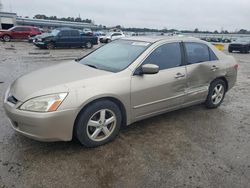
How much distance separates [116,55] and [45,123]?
1.86 m

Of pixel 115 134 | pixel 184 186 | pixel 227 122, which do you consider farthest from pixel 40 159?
pixel 227 122

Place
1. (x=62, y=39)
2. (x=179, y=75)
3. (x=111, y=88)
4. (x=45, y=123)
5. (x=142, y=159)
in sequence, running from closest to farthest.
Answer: (x=45, y=123)
(x=142, y=159)
(x=111, y=88)
(x=179, y=75)
(x=62, y=39)

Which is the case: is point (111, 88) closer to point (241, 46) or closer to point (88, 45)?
point (88, 45)

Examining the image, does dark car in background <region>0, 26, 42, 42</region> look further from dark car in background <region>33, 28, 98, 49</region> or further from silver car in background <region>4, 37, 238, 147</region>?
silver car in background <region>4, 37, 238, 147</region>

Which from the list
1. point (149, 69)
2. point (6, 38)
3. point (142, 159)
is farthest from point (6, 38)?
point (142, 159)

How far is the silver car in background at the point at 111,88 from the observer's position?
3.06 metres

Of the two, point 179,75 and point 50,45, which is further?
point 50,45

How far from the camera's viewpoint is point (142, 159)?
3250 mm

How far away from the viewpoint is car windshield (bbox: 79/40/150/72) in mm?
3879

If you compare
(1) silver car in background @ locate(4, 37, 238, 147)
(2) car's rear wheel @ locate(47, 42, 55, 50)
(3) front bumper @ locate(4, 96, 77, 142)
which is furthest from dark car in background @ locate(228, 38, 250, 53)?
(3) front bumper @ locate(4, 96, 77, 142)

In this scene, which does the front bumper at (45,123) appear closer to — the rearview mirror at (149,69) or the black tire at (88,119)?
the black tire at (88,119)

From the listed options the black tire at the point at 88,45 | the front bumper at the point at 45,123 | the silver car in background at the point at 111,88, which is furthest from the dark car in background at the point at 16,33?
the front bumper at the point at 45,123

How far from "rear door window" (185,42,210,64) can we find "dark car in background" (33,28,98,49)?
16.3 meters

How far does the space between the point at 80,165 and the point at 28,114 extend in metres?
0.91
